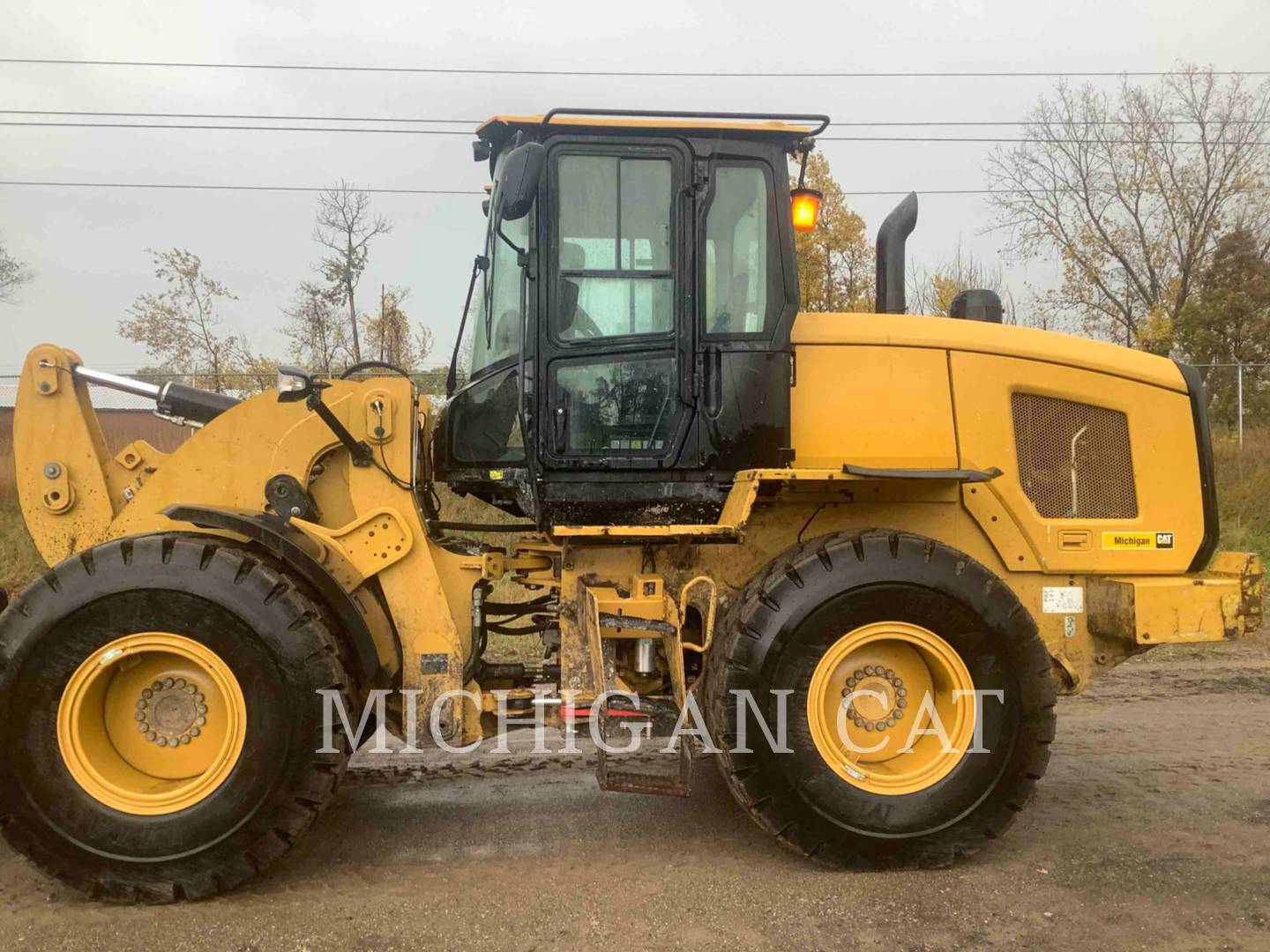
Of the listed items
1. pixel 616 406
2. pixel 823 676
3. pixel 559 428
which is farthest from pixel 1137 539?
pixel 559 428

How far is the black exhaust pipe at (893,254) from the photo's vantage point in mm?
4559

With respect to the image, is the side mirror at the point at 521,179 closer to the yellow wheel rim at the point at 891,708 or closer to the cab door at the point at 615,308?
the cab door at the point at 615,308

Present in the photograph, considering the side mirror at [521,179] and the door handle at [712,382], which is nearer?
the side mirror at [521,179]

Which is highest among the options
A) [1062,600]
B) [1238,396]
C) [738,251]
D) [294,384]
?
[1238,396]

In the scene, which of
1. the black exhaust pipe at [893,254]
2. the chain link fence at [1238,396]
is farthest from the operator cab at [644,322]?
the chain link fence at [1238,396]

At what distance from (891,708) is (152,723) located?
285cm

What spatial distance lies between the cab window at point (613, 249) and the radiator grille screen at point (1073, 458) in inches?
65.1

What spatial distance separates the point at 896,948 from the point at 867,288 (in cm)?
1298

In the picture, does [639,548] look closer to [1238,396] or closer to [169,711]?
[169,711]

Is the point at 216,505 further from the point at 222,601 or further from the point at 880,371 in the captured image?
the point at 880,371

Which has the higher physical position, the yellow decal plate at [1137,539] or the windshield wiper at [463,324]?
the windshield wiper at [463,324]

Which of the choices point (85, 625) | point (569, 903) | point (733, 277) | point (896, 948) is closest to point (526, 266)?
point (733, 277)

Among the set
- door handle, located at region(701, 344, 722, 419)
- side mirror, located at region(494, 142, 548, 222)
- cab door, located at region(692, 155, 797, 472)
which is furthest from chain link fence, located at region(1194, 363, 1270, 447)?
side mirror, located at region(494, 142, 548, 222)

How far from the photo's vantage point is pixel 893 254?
15.2 feet
